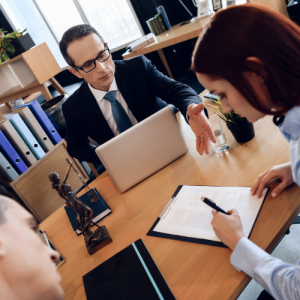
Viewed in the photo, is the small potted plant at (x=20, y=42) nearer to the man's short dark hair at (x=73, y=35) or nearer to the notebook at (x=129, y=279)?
the man's short dark hair at (x=73, y=35)

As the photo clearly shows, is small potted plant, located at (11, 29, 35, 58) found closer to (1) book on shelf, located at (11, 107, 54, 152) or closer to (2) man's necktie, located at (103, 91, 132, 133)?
(1) book on shelf, located at (11, 107, 54, 152)

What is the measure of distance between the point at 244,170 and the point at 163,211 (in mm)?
320

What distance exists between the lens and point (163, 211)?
940mm

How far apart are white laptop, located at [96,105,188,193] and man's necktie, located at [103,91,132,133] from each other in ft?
1.63

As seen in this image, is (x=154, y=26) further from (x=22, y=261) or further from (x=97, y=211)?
(x=22, y=261)

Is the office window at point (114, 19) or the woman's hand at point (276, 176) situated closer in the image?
the woman's hand at point (276, 176)

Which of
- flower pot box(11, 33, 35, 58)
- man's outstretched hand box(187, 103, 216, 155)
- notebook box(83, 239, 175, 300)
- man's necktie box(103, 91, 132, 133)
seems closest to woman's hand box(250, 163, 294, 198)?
man's outstretched hand box(187, 103, 216, 155)

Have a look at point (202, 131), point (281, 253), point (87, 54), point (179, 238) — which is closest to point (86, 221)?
point (179, 238)

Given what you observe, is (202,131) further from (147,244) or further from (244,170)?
(147,244)

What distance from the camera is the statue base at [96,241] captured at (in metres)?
0.92

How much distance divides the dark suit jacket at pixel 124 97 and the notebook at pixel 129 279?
837mm

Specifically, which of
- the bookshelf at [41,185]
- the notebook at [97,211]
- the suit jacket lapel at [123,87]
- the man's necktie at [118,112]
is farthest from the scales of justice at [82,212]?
the bookshelf at [41,185]

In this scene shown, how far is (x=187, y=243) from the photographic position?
0.80 meters

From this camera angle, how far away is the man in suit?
1.41m
